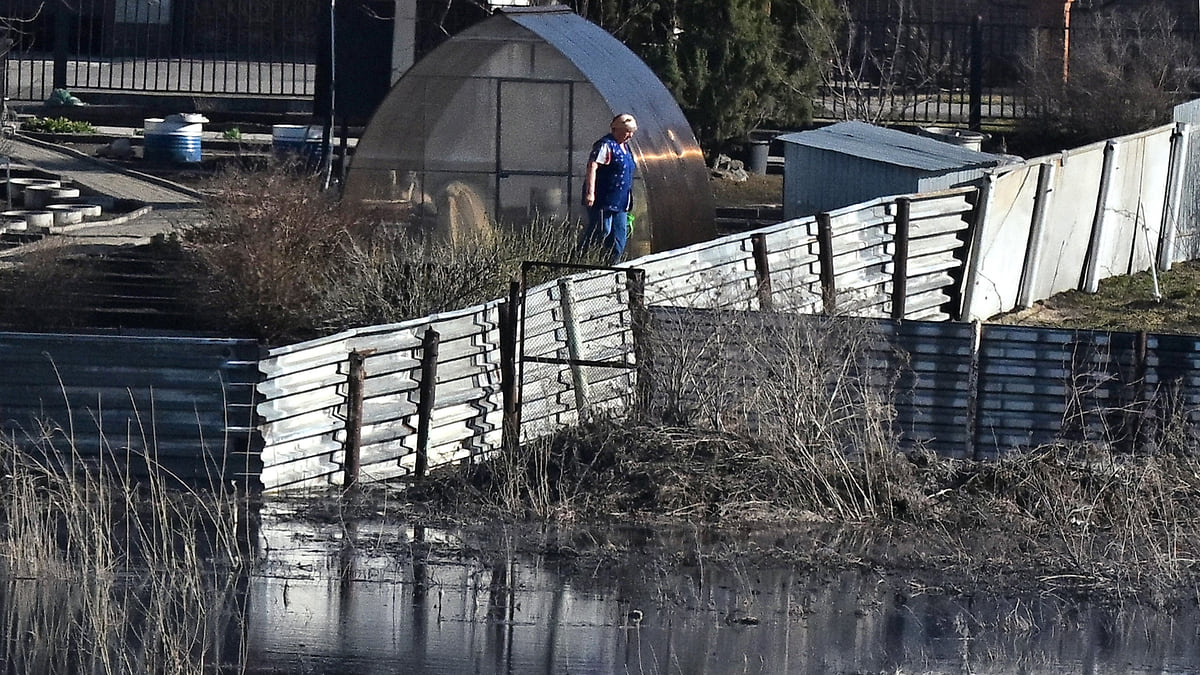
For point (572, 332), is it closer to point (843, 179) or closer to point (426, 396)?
point (426, 396)

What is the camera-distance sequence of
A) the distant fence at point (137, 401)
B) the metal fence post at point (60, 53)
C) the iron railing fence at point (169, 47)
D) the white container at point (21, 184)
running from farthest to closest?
the iron railing fence at point (169, 47) < the metal fence post at point (60, 53) < the white container at point (21, 184) < the distant fence at point (137, 401)

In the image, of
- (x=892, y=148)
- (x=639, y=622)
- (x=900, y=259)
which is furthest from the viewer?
(x=892, y=148)

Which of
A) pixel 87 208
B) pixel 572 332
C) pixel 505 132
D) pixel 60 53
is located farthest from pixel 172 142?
pixel 572 332

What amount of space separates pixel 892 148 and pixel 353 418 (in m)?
10.1

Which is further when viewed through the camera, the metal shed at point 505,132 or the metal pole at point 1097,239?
the metal pole at point 1097,239

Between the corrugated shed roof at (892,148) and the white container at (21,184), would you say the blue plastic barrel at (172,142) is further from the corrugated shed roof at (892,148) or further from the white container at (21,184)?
the corrugated shed roof at (892,148)

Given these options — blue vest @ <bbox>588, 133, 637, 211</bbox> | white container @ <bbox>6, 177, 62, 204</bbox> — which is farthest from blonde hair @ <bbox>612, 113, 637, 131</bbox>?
white container @ <bbox>6, 177, 62, 204</bbox>

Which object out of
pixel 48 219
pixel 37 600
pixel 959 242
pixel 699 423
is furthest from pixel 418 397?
pixel 48 219

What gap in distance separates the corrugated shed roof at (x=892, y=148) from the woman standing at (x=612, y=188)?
326 cm

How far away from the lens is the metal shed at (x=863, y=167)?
1650 centimetres

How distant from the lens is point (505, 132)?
16578mm

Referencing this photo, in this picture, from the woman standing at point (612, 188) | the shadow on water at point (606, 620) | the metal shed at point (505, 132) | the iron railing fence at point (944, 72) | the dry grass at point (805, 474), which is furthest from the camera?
the iron railing fence at point (944, 72)

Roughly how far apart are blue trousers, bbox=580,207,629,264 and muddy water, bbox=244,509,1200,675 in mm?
6865

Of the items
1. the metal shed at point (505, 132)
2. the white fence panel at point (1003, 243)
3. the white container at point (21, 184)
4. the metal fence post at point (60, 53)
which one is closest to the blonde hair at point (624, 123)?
the metal shed at point (505, 132)
